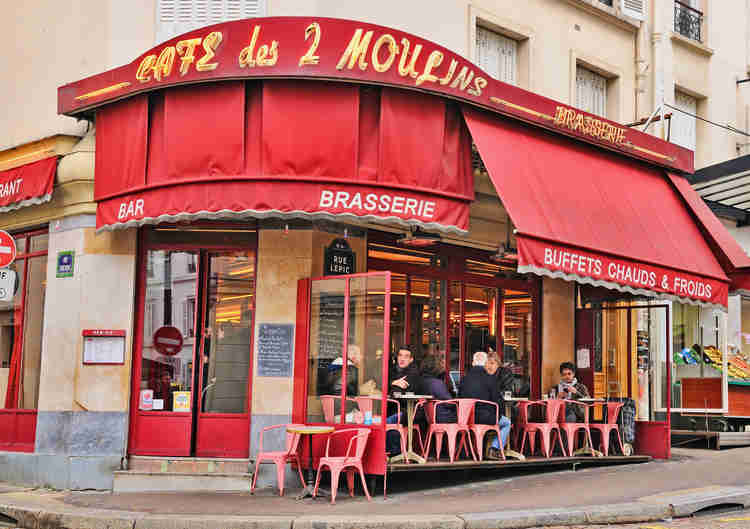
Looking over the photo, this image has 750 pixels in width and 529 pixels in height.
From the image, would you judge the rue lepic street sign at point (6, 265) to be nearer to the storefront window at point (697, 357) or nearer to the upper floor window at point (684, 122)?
the storefront window at point (697, 357)

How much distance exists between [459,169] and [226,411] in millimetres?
4153

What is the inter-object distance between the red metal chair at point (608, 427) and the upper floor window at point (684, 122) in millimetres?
6428

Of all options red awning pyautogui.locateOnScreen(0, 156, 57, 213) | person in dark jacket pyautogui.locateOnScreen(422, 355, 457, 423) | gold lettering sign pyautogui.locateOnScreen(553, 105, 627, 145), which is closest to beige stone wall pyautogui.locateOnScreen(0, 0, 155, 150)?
red awning pyautogui.locateOnScreen(0, 156, 57, 213)

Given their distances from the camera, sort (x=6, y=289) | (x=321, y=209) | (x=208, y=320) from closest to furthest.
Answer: (x=321, y=209), (x=6, y=289), (x=208, y=320)

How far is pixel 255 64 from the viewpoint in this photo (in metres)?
10.6

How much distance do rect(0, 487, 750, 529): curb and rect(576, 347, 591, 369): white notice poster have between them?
524 cm

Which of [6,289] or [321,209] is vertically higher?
[321,209]

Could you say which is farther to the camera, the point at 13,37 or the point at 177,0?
the point at 13,37

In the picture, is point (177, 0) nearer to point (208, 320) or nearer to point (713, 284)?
point (208, 320)

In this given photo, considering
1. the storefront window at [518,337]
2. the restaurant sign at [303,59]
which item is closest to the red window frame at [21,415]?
the restaurant sign at [303,59]

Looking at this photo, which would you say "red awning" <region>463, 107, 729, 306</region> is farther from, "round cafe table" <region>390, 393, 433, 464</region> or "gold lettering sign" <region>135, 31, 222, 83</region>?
"gold lettering sign" <region>135, 31, 222, 83</region>

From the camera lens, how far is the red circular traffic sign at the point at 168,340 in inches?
477

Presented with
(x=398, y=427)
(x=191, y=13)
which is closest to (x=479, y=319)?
(x=398, y=427)

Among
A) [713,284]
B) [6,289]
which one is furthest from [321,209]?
[713,284]
